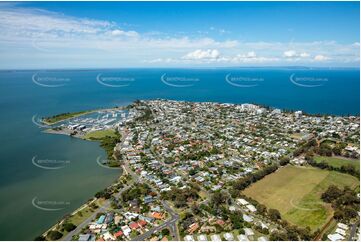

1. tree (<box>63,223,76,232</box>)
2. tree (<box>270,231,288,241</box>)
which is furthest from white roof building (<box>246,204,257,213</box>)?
tree (<box>63,223,76,232</box>)

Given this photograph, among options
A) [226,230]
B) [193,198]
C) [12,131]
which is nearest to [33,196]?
[193,198]

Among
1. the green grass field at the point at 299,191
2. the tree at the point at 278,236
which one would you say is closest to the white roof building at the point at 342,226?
the green grass field at the point at 299,191

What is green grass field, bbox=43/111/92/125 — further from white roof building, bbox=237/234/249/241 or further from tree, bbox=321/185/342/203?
tree, bbox=321/185/342/203

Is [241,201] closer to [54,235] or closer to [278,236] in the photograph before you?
[278,236]

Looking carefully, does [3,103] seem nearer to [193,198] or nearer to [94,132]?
[94,132]

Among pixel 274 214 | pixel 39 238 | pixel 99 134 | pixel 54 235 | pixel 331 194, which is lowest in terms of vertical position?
pixel 39 238

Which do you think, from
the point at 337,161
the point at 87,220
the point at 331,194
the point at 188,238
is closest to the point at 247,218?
the point at 188,238

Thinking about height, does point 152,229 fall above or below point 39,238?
above
